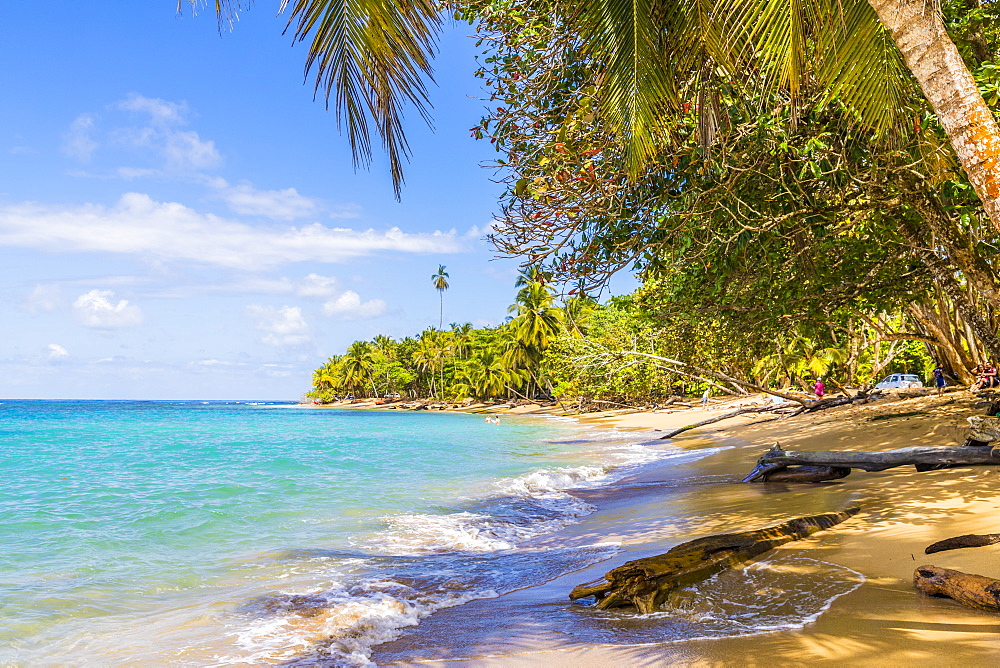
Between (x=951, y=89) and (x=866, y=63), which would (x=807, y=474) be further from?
(x=951, y=89)

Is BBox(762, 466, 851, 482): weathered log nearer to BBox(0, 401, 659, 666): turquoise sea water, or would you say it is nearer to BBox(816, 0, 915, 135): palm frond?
BBox(0, 401, 659, 666): turquoise sea water

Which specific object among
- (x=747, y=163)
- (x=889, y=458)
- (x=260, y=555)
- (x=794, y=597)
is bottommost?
(x=260, y=555)

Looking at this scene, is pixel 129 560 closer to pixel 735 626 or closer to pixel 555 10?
pixel 735 626

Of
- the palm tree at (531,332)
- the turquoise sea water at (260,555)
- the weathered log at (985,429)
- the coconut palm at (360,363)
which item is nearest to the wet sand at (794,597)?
the weathered log at (985,429)

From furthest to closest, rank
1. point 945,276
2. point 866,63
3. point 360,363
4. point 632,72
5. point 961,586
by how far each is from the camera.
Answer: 1. point 360,363
2. point 945,276
3. point 632,72
4. point 866,63
5. point 961,586

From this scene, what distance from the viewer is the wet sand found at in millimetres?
3186

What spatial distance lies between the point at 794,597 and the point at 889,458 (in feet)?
14.7

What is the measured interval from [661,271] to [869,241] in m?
2.95

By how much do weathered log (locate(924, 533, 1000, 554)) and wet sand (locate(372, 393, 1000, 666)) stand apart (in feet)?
0.15

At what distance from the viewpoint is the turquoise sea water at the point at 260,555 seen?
494 cm

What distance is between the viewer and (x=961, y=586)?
11.5 ft

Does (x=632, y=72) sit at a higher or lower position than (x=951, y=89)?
higher

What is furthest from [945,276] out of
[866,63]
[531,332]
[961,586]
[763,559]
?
[531,332]

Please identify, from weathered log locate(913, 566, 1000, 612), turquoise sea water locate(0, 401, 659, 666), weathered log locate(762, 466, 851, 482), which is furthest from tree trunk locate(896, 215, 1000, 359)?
turquoise sea water locate(0, 401, 659, 666)
